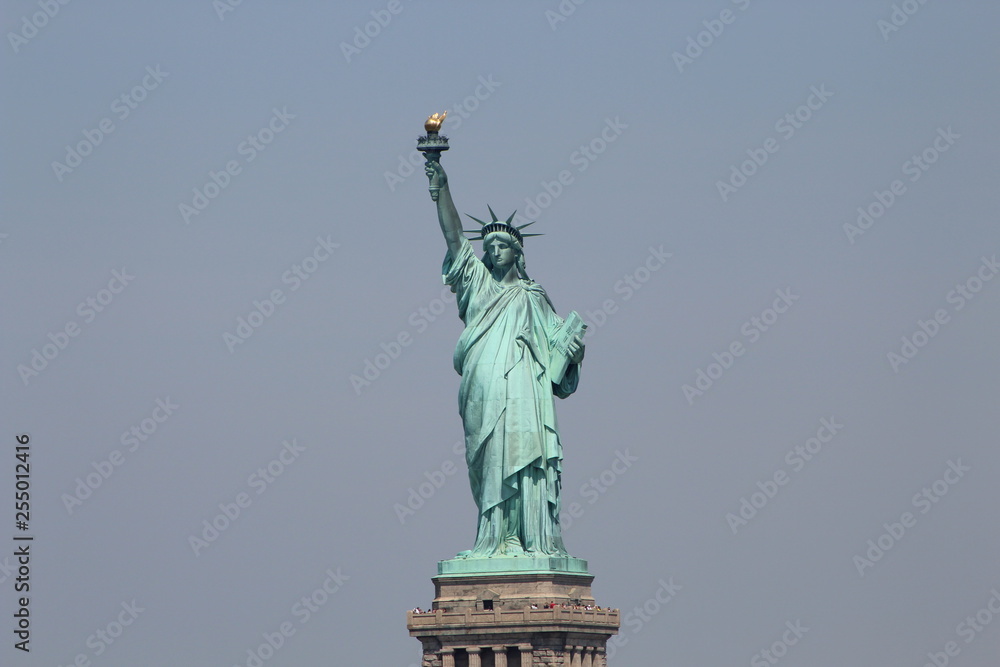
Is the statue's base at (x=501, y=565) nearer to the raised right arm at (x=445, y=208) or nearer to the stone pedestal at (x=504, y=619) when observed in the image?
the stone pedestal at (x=504, y=619)

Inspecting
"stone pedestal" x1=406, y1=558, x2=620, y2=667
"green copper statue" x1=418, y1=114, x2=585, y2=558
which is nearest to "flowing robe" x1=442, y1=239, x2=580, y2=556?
"green copper statue" x1=418, y1=114, x2=585, y2=558

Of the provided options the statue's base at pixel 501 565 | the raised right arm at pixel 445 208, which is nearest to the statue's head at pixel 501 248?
the raised right arm at pixel 445 208

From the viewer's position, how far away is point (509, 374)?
6512 centimetres

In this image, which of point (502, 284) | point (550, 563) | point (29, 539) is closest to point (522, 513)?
point (550, 563)

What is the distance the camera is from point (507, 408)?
213ft

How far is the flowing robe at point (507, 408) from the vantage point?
64500 mm

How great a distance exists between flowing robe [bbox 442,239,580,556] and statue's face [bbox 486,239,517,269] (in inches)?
14.3

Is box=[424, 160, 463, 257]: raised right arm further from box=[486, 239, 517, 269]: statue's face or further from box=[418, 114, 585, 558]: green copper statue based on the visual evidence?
box=[486, 239, 517, 269]: statue's face

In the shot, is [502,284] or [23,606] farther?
[502,284]

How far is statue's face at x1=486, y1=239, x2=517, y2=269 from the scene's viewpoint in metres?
65.9

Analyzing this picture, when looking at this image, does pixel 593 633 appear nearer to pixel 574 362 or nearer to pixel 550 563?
pixel 550 563

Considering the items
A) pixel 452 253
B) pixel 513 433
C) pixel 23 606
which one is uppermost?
pixel 452 253

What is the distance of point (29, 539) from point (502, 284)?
42.8ft

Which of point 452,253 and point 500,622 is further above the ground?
point 452,253
